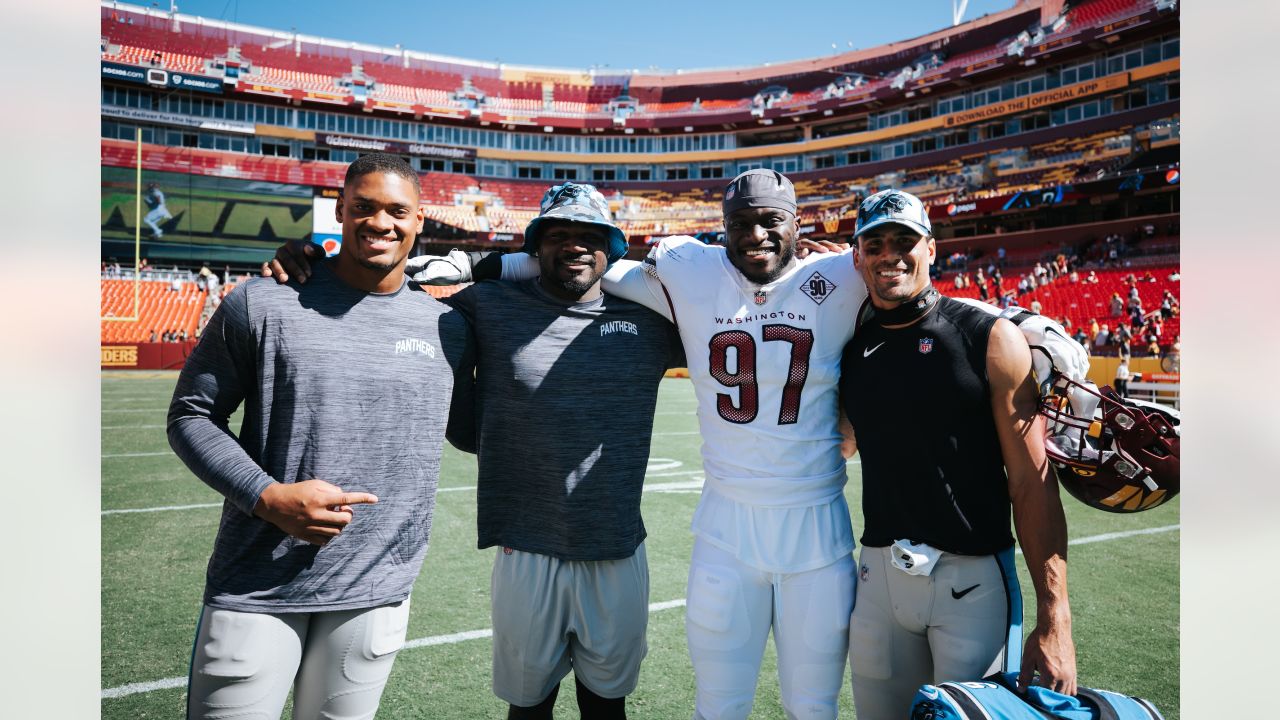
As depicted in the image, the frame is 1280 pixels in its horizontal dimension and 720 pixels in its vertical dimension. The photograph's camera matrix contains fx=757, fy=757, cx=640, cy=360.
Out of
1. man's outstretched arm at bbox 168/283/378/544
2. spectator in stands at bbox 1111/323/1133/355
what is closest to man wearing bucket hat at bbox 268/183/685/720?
man's outstretched arm at bbox 168/283/378/544

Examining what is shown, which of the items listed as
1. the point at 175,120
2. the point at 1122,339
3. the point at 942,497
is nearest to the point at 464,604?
the point at 942,497

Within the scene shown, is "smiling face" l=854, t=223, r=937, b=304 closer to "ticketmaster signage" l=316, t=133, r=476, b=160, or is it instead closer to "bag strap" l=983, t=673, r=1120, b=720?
"bag strap" l=983, t=673, r=1120, b=720

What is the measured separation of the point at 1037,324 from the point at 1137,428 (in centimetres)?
40

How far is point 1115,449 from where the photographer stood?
87.7 inches

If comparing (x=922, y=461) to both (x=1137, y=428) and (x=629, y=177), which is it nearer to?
(x=1137, y=428)

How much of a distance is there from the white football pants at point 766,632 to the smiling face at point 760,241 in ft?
3.12

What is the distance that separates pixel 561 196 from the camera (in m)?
2.67

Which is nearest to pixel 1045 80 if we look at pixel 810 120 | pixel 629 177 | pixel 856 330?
pixel 810 120

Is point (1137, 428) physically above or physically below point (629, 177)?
below

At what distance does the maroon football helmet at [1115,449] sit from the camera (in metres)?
2.14

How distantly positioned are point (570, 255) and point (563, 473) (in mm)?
742

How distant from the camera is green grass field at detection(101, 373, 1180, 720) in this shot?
3.29 metres

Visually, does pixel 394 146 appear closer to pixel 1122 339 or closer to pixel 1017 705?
pixel 1122 339

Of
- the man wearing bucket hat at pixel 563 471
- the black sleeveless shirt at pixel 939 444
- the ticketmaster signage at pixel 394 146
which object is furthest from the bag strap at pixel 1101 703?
the ticketmaster signage at pixel 394 146
